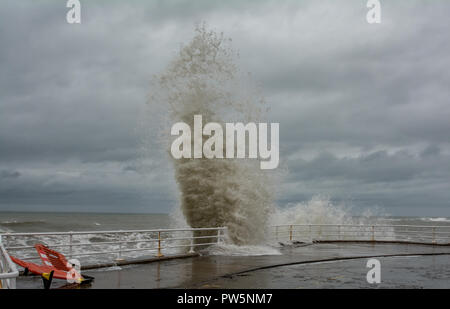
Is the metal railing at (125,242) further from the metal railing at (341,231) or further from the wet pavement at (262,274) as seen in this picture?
the metal railing at (341,231)

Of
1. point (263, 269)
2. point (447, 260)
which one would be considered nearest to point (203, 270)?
point (263, 269)

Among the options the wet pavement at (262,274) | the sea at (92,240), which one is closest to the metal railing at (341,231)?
the sea at (92,240)

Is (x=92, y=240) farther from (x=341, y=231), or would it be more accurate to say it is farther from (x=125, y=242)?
(x=125, y=242)

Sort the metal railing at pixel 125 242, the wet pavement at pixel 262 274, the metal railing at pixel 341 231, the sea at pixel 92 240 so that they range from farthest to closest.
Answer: the metal railing at pixel 341 231, the sea at pixel 92 240, the metal railing at pixel 125 242, the wet pavement at pixel 262 274

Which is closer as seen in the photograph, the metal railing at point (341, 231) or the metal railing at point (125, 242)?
the metal railing at point (125, 242)

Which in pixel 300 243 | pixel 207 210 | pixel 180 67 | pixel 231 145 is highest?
pixel 180 67

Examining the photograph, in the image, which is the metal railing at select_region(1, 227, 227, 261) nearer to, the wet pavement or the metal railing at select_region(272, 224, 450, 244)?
the wet pavement

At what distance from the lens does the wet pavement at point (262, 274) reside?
934 cm

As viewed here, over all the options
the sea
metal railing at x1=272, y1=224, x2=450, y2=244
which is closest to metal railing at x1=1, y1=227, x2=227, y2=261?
the sea

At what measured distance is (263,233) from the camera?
21.7 m

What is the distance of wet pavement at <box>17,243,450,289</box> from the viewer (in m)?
9.34

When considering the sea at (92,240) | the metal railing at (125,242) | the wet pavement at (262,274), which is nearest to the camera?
the wet pavement at (262,274)
